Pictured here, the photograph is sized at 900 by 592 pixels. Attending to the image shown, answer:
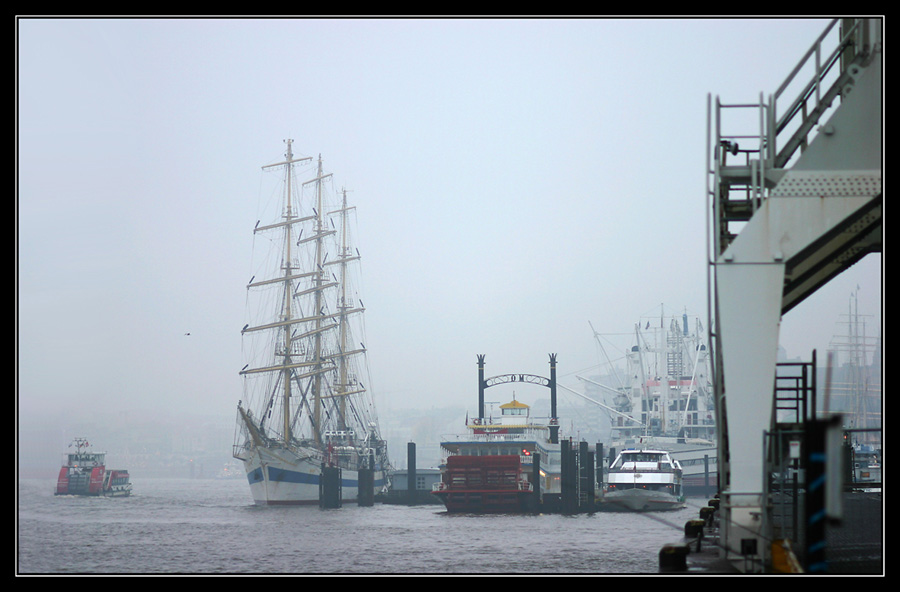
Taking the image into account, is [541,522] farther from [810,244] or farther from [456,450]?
[810,244]

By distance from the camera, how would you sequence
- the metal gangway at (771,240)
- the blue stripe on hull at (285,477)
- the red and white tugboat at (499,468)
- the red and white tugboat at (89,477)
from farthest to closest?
the red and white tugboat at (89,477), the blue stripe on hull at (285,477), the red and white tugboat at (499,468), the metal gangway at (771,240)

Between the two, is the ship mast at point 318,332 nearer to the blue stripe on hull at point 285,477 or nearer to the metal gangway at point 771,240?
the blue stripe on hull at point 285,477

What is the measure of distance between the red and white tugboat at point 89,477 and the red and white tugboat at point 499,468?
57.9 metres

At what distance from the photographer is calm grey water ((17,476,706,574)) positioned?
3659 centimetres

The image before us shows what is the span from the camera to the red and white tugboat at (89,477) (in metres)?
131

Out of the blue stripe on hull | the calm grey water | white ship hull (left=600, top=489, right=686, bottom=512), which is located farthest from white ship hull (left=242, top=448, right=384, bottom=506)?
white ship hull (left=600, top=489, right=686, bottom=512)

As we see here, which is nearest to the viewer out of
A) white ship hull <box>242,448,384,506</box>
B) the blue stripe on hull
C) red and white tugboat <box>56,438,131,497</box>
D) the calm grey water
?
the calm grey water

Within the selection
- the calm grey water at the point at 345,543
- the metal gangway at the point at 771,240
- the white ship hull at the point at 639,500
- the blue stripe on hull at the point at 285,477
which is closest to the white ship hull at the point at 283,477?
the blue stripe on hull at the point at 285,477

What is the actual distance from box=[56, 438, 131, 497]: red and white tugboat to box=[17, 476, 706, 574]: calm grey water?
4724 cm

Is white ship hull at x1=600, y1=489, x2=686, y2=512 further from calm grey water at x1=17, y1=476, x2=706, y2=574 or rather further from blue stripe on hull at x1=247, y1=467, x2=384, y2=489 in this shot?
blue stripe on hull at x1=247, y1=467, x2=384, y2=489

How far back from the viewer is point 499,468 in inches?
3167

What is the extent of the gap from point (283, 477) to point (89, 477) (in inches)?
1733

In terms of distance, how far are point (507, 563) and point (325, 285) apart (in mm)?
77662

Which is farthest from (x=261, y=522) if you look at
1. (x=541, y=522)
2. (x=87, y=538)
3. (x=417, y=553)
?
(x=417, y=553)
